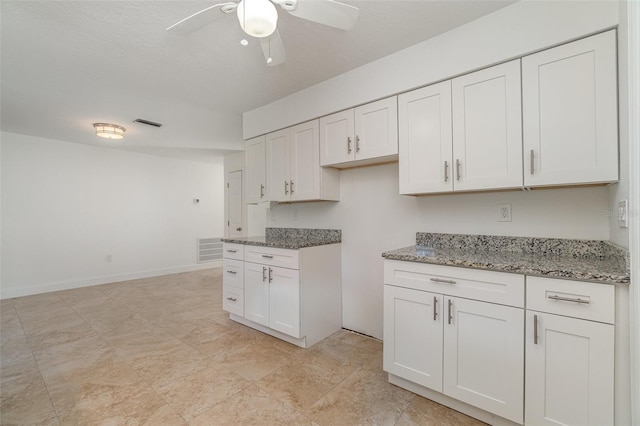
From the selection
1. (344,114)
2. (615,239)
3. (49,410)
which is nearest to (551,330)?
(615,239)

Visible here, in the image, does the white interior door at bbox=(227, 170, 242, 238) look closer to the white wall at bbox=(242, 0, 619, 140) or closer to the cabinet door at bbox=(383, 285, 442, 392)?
the white wall at bbox=(242, 0, 619, 140)

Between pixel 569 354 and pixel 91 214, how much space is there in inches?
244

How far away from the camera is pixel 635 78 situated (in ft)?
3.34

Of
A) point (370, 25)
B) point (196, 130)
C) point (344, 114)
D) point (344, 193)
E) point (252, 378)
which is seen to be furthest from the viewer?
point (196, 130)

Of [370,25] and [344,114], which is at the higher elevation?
[370,25]

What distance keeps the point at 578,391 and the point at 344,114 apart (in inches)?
89.5

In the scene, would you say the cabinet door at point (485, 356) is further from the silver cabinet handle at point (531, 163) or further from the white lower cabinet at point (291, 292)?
the white lower cabinet at point (291, 292)

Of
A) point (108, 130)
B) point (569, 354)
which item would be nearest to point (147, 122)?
point (108, 130)

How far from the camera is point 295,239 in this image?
9.90 feet

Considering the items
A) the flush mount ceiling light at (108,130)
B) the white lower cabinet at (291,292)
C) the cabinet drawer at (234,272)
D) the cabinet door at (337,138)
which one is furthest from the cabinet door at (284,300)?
the flush mount ceiling light at (108,130)

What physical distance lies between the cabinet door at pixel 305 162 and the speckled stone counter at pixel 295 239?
44cm

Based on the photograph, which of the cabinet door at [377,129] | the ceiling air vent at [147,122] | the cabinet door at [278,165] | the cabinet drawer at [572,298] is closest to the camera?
the cabinet drawer at [572,298]

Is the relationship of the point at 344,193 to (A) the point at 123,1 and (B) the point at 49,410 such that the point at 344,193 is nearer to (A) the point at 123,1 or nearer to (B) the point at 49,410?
(A) the point at 123,1

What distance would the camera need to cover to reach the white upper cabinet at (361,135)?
214 cm
